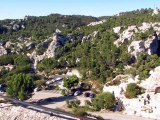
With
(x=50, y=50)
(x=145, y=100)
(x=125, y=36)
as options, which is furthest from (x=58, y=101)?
(x=50, y=50)

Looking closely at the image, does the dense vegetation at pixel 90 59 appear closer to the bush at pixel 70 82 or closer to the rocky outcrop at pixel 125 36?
the bush at pixel 70 82

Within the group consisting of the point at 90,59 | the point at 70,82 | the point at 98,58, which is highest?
the point at 98,58

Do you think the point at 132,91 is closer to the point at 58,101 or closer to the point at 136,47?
the point at 58,101

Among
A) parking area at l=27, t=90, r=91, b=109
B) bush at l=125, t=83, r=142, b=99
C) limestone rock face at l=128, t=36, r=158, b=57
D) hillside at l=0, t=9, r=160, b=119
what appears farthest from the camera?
limestone rock face at l=128, t=36, r=158, b=57

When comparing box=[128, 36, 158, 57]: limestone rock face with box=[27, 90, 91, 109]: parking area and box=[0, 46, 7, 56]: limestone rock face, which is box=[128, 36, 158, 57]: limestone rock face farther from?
box=[0, 46, 7, 56]: limestone rock face

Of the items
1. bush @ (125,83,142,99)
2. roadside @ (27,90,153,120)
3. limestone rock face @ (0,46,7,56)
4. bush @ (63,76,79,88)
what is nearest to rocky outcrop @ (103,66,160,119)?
bush @ (125,83,142,99)

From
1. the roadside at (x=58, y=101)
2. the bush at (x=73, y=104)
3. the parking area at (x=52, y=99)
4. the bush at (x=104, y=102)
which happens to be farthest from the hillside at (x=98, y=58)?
the bush at (x=73, y=104)
